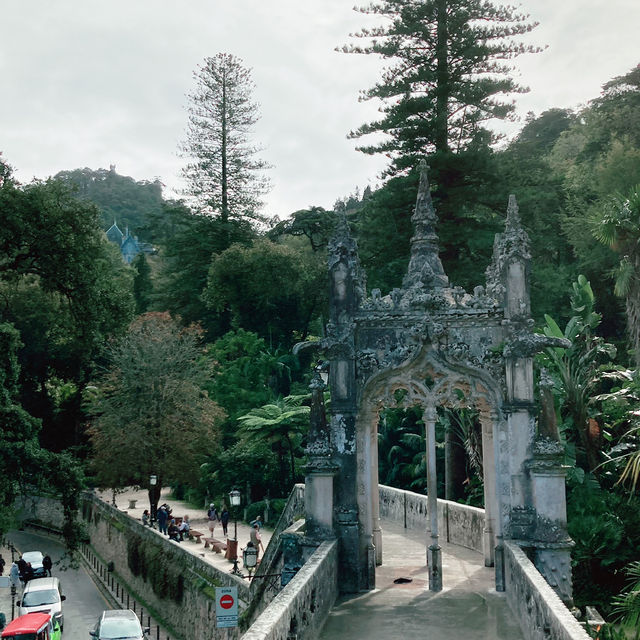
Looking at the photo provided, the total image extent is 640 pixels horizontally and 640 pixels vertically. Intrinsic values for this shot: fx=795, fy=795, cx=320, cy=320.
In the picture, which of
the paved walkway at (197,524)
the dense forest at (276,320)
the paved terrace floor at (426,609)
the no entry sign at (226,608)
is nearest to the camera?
the paved terrace floor at (426,609)

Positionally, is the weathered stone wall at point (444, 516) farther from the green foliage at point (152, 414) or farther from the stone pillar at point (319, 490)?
the green foliage at point (152, 414)

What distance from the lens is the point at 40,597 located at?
27859mm

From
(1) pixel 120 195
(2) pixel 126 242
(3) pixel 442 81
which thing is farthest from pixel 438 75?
(1) pixel 120 195

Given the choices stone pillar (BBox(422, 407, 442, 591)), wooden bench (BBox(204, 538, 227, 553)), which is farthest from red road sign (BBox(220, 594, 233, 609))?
wooden bench (BBox(204, 538, 227, 553))

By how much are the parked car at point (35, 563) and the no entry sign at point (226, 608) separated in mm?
22241

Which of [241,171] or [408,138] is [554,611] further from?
[241,171]

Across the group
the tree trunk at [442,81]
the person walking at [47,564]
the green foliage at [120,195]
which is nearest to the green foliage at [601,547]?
the tree trunk at [442,81]

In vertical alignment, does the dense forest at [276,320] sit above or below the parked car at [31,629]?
above

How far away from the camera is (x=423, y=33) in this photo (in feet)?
101

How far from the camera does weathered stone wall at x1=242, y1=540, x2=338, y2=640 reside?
28.0 feet

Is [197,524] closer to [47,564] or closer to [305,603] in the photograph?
[47,564]

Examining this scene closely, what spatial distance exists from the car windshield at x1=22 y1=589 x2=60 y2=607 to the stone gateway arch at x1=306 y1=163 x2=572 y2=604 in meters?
18.5

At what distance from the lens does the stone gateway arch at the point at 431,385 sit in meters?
12.9

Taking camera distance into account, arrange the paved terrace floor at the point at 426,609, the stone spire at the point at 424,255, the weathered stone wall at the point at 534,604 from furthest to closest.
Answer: the stone spire at the point at 424,255, the paved terrace floor at the point at 426,609, the weathered stone wall at the point at 534,604
